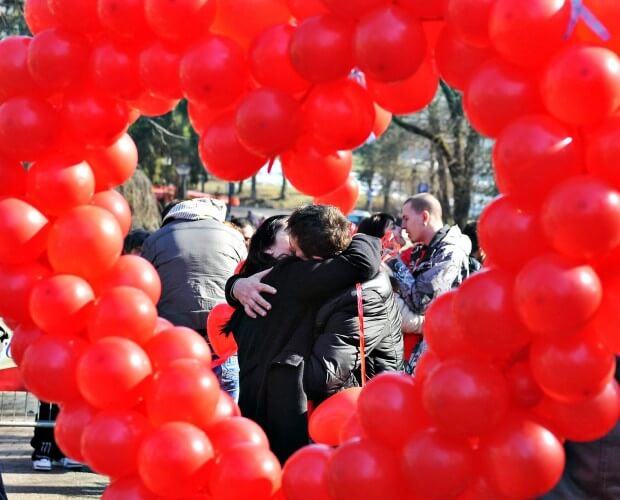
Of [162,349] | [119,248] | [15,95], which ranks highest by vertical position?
[15,95]

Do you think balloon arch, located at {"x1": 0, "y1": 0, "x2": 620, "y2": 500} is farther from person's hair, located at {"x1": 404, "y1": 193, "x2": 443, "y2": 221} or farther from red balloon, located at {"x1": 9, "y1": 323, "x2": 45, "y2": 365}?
person's hair, located at {"x1": 404, "y1": 193, "x2": 443, "y2": 221}

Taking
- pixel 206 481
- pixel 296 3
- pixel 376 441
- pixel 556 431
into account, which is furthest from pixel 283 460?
pixel 296 3

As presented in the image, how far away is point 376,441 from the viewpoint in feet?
7.73

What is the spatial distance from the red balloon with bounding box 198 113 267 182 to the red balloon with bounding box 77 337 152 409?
0.54 m

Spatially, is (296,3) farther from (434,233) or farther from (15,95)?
(434,233)

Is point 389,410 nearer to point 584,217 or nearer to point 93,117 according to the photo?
point 584,217

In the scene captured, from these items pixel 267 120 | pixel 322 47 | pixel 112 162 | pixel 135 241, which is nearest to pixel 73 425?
pixel 112 162

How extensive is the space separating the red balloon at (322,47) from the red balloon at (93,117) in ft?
2.10

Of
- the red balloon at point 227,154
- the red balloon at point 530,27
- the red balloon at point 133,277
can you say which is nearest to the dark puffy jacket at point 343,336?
the red balloon at point 133,277

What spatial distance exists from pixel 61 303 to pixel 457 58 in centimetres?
125

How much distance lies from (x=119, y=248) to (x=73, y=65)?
54cm

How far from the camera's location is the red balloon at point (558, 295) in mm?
2002

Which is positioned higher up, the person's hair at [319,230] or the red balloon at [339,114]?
the red balloon at [339,114]

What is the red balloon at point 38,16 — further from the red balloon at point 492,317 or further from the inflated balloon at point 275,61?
the red balloon at point 492,317
